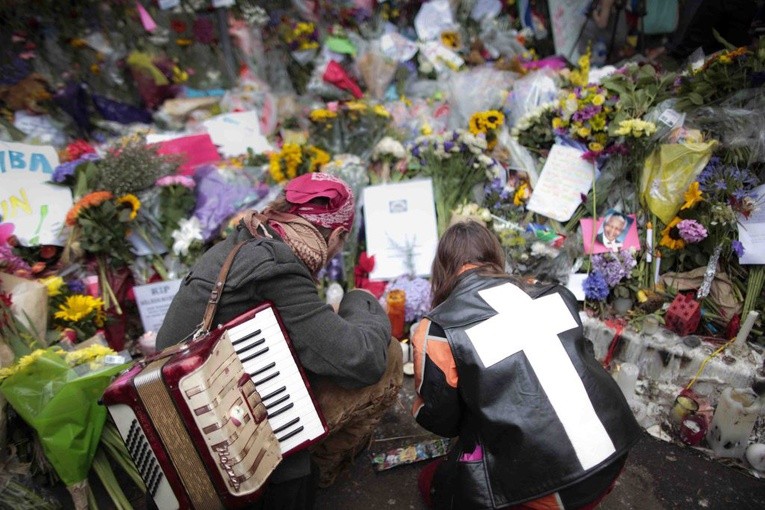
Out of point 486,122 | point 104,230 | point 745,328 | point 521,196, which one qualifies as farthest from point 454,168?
point 104,230

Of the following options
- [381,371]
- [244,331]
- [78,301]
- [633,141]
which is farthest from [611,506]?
[78,301]

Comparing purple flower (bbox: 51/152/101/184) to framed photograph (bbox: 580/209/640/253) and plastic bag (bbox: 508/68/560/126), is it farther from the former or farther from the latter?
framed photograph (bbox: 580/209/640/253)

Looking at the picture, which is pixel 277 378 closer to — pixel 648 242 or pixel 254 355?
pixel 254 355

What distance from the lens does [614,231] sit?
2861mm

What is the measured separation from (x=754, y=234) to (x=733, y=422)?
1080 millimetres

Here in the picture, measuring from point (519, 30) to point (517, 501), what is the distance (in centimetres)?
494

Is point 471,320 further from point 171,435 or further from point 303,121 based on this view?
point 303,121

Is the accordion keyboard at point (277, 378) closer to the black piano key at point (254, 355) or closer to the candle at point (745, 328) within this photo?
the black piano key at point (254, 355)

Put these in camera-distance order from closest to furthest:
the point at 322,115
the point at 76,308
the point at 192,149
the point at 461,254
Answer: the point at 461,254
the point at 76,308
the point at 322,115
the point at 192,149

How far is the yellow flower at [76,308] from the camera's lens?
97.7 inches

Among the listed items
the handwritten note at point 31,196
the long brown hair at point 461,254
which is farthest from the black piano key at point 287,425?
the handwritten note at point 31,196

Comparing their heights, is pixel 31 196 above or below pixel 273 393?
above

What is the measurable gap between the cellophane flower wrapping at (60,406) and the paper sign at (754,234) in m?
3.40

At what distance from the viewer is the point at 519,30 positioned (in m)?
4.86
